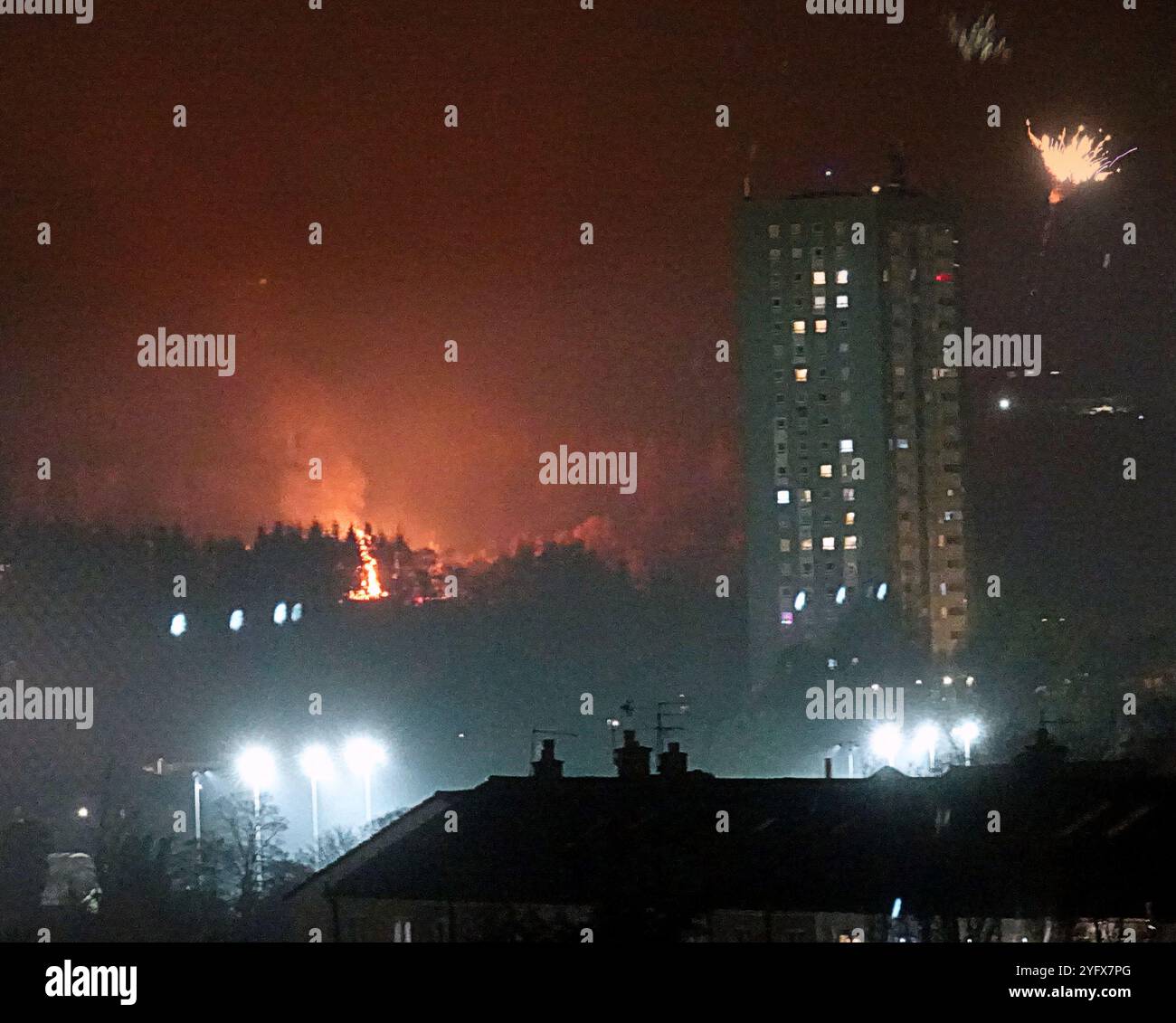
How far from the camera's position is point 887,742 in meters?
24.2

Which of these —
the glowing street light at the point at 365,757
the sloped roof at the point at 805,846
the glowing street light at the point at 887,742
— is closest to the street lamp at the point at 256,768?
the glowing street light at the point at 365,757

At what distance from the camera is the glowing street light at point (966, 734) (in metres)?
23.4

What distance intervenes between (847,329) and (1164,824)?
912 inches

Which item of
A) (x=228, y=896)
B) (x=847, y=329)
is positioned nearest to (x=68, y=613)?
(x=228, y=896)

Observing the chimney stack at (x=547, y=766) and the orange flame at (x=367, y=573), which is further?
the orange flame at (x=367, y=573)

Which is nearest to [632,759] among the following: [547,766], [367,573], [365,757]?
[547,766]

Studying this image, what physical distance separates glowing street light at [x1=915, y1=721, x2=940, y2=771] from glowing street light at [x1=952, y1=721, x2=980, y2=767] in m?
0.28

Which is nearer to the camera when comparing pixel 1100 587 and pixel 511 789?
pixel 511 789

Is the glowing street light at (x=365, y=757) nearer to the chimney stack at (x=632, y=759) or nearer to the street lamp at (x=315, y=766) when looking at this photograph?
the street lamp at (x=315, y=766)

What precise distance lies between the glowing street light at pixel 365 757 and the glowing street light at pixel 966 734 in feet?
26.0

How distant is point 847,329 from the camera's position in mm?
33562

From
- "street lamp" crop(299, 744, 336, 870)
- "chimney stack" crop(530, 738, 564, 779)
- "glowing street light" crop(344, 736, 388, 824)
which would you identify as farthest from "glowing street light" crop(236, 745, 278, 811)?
"chimney stack" crop(530, 738, 564, 779)

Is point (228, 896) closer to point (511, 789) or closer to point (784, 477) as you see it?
point (511, 789)

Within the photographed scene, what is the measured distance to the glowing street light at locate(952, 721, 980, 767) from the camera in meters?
23.4
